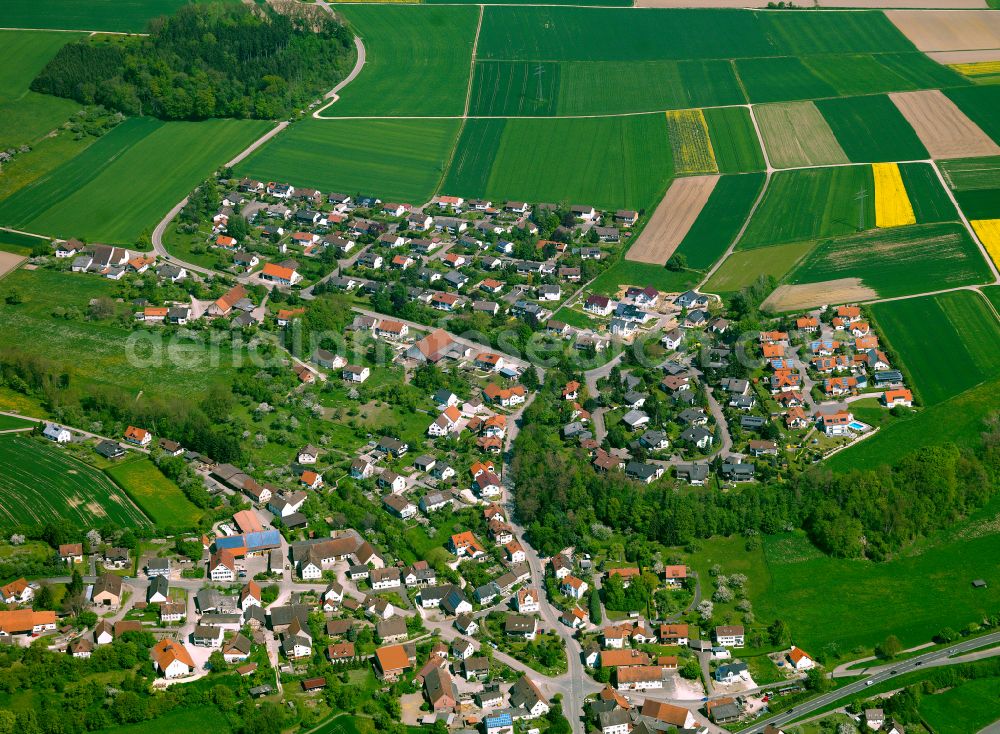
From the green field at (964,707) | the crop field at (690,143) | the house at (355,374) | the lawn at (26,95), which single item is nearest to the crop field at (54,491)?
the house at (355,374)

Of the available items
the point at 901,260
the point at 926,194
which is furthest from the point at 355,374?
the point at 926,194

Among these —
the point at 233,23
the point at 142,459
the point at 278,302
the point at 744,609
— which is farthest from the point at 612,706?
the point at 233,23

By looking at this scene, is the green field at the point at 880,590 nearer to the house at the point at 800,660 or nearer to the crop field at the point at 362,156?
the house at the point at 800,660

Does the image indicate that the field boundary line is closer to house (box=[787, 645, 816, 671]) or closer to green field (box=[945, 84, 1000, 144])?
green field (box=[945, 84, 1000, 144])

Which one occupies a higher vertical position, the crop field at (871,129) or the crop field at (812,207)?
the crop field at (871,129)

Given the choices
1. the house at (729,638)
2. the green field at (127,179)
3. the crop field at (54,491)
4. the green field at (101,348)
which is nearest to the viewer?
the house at (729,638)

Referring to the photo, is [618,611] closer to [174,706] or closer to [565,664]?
[565,664]

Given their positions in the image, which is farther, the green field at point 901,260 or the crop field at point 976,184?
the crop field at point 976,184
